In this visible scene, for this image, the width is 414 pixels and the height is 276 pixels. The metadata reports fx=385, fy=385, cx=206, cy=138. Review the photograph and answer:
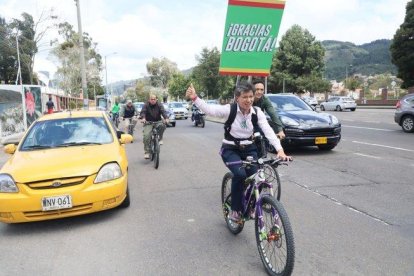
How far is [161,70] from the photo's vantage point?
105 metres

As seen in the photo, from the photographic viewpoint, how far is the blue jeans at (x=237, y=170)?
165 inches

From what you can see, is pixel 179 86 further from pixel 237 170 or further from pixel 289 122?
pixel 237 170

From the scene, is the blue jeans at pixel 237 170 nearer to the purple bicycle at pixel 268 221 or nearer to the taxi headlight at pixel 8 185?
the purple bicycle at pixel 268 221

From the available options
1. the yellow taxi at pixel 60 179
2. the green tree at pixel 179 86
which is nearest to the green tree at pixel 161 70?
the green tree at pixel 179 86

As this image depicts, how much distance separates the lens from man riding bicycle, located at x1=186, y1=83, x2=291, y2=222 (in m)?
4.14

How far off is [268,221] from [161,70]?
104 m

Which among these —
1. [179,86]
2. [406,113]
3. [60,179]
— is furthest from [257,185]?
[179,86]

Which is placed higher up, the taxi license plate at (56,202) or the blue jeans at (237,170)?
the blue jeans at (237,170)

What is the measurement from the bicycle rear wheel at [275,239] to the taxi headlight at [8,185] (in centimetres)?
308

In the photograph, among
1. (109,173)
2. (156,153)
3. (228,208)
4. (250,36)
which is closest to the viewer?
(228,208)

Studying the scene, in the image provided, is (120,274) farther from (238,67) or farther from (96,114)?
(238,67)

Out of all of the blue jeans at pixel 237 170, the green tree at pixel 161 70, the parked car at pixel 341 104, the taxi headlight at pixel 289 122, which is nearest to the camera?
the blue jeans at pixel 237 170

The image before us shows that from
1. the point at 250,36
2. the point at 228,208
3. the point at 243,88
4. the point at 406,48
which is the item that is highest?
the point at 406,48

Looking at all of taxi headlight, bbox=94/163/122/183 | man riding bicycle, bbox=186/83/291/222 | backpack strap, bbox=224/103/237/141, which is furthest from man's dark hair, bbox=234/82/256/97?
taxi headlight, bbox=94/163/122/183
